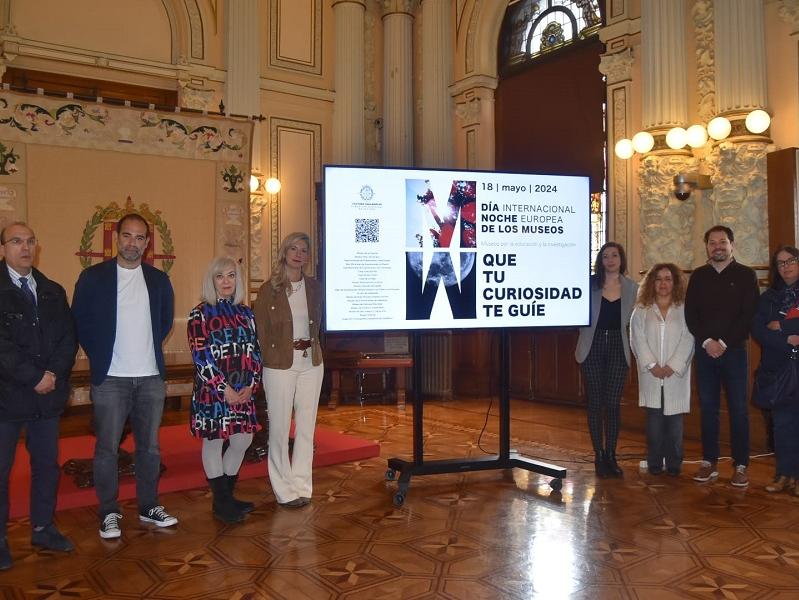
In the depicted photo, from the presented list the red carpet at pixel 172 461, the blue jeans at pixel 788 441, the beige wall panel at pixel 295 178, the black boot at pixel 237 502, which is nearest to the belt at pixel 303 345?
the black boot at pixel 237 502

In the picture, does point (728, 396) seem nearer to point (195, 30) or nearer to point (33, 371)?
point (33, 371)

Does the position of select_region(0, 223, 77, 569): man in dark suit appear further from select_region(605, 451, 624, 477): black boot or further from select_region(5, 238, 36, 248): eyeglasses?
select_region(605, 451, 624, 477): black boot

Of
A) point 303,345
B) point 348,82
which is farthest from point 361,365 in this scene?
point 303,345

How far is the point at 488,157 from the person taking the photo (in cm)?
785

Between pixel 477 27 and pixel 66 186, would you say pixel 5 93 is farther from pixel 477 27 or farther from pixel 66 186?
pixel 477 27

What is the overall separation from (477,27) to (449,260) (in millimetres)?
4896

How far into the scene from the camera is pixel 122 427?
3230mm

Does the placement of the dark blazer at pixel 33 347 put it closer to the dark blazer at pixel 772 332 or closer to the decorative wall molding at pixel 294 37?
the dark blazer at pixel 772 332

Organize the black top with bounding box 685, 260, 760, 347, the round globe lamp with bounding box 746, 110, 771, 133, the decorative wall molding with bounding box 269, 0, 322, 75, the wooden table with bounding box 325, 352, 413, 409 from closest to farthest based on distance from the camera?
the black top with bounding box 685, 260, 760, 347, the round globe lamp with bounding box 746, 110, 771, 133, the wooden table with bounding box 325, 352, 413, 409, the decorative wall molding with bounding box 269, 0, 322, 75

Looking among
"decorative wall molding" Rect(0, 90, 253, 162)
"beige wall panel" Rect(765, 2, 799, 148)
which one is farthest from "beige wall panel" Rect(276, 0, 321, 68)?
"beige wall panel" Rect(765, 2, 799, 148)

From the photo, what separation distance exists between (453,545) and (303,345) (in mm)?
1225

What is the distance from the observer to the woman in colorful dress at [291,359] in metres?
3.51

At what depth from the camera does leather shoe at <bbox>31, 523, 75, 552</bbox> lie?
9.77 feet

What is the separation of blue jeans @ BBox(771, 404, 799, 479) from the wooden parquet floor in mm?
192
